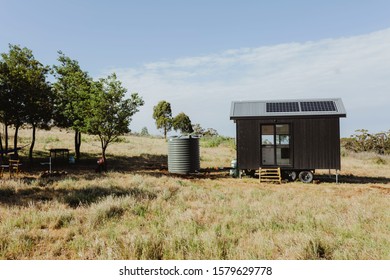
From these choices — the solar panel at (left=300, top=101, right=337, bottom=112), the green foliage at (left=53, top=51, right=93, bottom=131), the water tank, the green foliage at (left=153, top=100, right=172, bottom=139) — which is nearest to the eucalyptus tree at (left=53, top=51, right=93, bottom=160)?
the green foliage at (left=53, top=51, right=93, bottom=131)

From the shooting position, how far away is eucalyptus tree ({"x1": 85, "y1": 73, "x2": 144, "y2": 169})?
2075 cm

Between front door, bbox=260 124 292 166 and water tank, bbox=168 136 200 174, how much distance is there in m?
4.78

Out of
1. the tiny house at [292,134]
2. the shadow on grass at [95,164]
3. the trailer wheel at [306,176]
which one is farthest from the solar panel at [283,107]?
the shadow on grass at [95,164]

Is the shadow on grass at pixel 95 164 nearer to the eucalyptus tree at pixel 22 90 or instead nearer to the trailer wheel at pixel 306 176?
the eucalyptus tree at pixel 22 90

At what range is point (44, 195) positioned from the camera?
Answer: 11422 mm

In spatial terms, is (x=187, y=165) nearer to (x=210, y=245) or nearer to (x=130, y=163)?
(x=130, y=163)

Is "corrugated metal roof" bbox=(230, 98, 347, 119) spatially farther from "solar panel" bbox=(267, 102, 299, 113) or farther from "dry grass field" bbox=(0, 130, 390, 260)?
"dry grass field" bbox=(0, 130, 390, 260)

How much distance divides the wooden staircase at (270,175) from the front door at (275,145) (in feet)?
1.44

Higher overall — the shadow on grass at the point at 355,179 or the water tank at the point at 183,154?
the water tank at the point at 183,154

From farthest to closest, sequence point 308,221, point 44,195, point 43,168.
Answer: point 43,168
point 44,195
point 308,221

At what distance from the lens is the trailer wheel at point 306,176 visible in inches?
669

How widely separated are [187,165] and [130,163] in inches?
333

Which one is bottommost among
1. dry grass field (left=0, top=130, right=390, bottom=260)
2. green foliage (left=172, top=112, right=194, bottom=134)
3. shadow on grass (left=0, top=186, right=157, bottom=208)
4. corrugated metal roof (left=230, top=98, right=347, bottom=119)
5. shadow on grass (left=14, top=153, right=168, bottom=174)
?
dry grass field (left=0, top=130, right=390, bottom=260)
